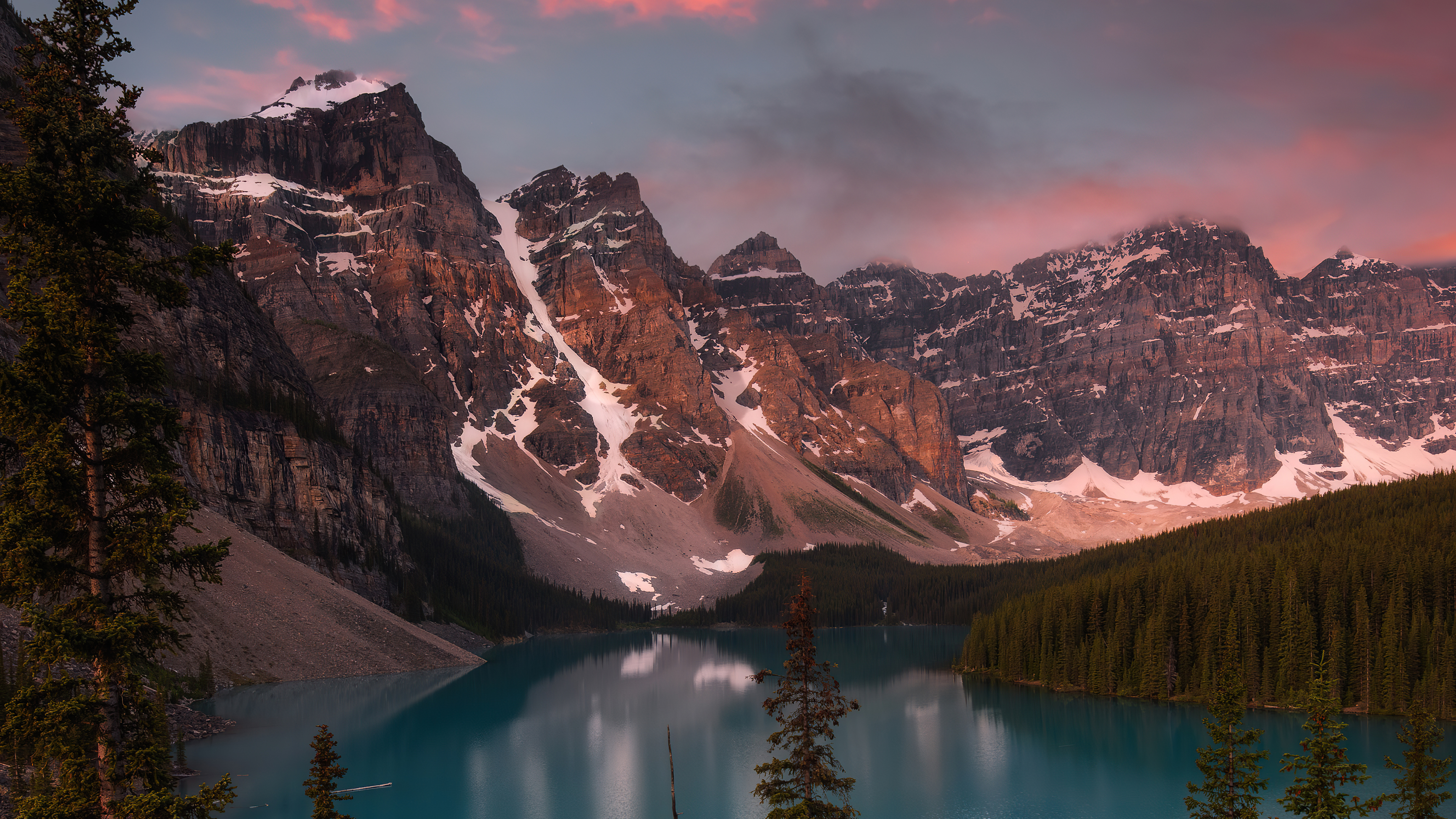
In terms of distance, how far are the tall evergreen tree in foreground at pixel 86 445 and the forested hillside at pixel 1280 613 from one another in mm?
79428

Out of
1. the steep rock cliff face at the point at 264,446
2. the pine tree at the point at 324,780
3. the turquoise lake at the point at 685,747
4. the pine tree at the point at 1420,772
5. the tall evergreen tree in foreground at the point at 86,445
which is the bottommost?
the turquoise lake at the point at 685,747

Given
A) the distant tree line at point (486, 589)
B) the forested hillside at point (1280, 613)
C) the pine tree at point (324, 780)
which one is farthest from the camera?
the distant tree line at point (486, 589)

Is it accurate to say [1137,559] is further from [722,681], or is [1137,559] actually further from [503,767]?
[503,767]

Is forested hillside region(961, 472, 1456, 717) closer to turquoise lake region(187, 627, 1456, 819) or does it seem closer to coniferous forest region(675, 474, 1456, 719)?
coniferous forest region(675, 474, 1456, 719)

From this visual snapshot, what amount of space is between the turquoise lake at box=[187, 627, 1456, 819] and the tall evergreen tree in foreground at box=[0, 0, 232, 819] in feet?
109

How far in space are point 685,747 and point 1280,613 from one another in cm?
4897

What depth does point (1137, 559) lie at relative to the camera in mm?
115000

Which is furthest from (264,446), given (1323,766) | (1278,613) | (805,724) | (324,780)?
(1323,766)

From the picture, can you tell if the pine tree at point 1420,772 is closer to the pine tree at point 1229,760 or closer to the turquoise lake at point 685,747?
the pine tree at point 1229,760

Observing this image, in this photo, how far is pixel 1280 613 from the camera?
79.4 metres

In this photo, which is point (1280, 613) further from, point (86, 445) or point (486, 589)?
point (486, 589)

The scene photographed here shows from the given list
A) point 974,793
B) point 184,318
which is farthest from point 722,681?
point 184,318

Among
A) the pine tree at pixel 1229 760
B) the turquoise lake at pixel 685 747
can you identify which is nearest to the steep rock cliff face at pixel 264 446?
the turquoise lake at pixel 685 747

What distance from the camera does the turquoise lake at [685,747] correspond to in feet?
163
